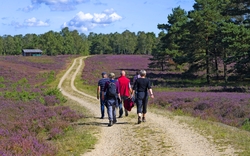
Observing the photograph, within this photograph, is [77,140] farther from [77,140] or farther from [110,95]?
[110,95]

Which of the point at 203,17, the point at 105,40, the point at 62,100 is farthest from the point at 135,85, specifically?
the point at 105,40

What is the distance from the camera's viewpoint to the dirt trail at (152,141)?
30.0ft

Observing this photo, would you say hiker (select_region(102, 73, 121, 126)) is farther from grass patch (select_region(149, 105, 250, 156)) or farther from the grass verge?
grass patch (select_region(149, 105, 250, 156))

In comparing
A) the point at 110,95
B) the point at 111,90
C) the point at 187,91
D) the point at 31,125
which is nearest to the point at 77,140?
the point at 110,95

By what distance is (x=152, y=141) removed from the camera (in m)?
10.3

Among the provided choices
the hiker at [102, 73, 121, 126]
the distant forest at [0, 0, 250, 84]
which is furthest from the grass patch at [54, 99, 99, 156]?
the distant forest at [0, 0, 250, 84]

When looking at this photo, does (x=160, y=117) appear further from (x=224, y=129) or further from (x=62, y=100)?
(x=62, y=100)

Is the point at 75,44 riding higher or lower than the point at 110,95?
higher

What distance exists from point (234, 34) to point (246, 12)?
4018 mm

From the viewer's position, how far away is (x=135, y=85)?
A: 12930 millimetres

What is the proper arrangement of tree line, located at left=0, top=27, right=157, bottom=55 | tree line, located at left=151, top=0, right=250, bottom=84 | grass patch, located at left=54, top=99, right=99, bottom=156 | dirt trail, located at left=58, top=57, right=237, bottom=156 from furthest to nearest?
tree line, located at left=0, top=27, right=157, bottom=55 < tree line, located at left=151, top=0, right=250, bottom=84 < grass patch, located at left=54, top=99, right=99, bottom=156 < dirt trail, located at left=58, top=57, right=237, bottom=156

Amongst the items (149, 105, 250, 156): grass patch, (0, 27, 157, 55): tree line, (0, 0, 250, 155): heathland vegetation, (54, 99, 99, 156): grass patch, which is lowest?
(54, 99, 99, 156): grass patch

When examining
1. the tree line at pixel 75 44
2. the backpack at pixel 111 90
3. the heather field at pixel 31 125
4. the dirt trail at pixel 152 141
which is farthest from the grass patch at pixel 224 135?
the tree line at pixel 75 44

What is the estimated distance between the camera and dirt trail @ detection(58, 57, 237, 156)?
360 inches
